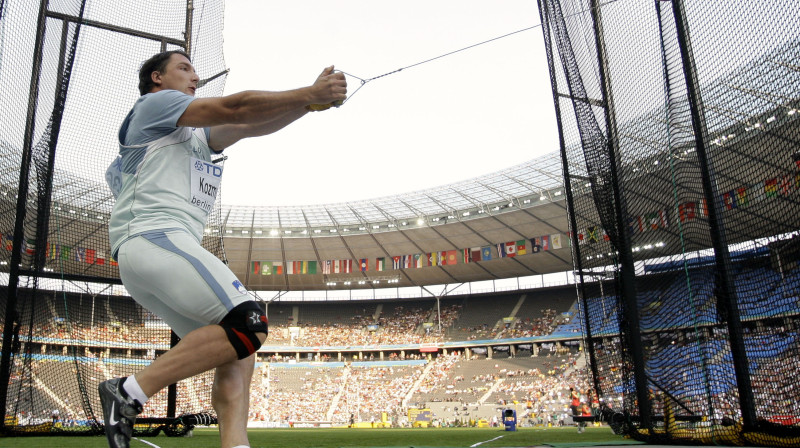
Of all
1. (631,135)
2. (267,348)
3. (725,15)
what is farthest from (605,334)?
(267,348)

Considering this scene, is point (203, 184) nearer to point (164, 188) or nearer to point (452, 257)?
point (164, 188)

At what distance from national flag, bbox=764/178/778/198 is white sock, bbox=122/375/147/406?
4767 mm

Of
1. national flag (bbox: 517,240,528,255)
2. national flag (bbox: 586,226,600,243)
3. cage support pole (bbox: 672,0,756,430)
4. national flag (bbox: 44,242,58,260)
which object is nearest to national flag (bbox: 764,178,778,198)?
cage support pole (bbox: 672,0,756,430)

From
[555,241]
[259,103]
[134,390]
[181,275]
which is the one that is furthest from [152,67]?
[555,241]

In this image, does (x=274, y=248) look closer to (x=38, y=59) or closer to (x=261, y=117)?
(x=38, y=59)

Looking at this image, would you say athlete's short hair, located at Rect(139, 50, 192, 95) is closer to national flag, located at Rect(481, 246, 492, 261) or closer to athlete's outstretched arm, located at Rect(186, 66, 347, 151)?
athlete's outstretched arm, located at Rect(186, 66, 347, 151)

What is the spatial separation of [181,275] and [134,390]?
0.42 metres

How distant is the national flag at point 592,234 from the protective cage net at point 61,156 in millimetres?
5079

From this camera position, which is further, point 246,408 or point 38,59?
point 38,59

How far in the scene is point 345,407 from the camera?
33.7 meters

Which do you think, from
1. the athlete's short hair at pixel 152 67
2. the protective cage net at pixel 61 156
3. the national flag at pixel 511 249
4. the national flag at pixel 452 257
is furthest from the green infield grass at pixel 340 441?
the national flag at pixel 452 257

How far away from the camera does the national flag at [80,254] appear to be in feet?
21.2

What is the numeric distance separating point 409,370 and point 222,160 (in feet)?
106

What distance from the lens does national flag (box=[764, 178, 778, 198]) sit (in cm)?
457
